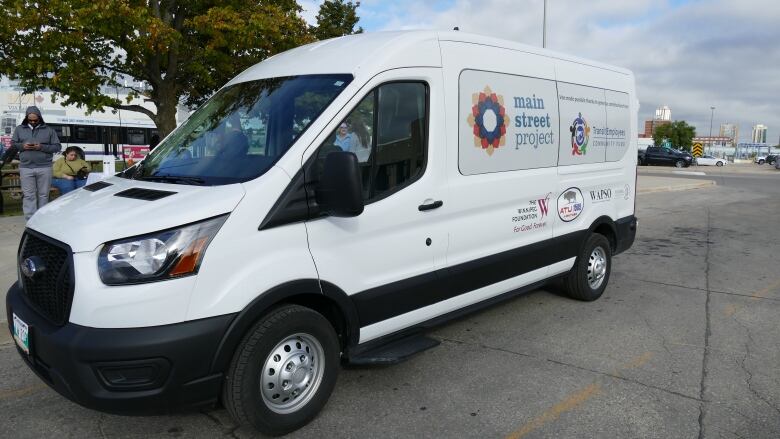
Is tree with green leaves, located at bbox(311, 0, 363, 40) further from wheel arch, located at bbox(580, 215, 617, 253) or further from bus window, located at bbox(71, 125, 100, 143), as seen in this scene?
wheel arch, located at bbox(580, 215, 617, 253)

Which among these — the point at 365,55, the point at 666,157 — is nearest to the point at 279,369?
the point at 365,55

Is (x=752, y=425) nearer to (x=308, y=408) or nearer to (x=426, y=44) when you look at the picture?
(x=308, y=408)

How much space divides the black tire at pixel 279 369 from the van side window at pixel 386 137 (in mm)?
801

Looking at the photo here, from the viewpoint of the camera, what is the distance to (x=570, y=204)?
517cm

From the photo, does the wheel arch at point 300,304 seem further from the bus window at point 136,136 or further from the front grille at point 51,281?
the bus window at point 136,136

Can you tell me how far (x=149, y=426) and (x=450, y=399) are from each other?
5.85ft

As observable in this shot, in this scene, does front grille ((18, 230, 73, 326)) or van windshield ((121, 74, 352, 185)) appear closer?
front grille ((18, 230, 73, 326))

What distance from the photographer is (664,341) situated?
4723 millimetres

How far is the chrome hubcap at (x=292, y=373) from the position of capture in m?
3.09

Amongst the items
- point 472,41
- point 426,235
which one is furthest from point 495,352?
point 472,41

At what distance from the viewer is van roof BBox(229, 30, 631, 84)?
11.6 feet

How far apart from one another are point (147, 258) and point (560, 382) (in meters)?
2.73

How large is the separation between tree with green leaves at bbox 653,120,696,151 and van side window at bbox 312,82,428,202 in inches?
3062

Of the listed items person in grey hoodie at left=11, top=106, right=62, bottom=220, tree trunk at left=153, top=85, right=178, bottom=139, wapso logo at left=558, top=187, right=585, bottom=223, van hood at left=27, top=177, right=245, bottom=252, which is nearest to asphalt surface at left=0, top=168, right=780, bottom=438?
wapso logo at left=558, top=187, right=585, bottom=223
